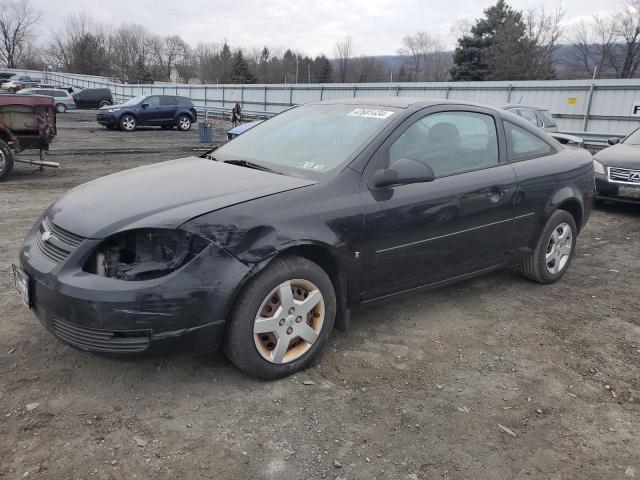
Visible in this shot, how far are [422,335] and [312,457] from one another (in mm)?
1535

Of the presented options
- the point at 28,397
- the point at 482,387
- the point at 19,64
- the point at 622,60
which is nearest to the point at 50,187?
the point at 28,397

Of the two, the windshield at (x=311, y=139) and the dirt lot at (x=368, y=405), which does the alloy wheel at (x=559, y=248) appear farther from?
the windshield at (x=311, y=139)

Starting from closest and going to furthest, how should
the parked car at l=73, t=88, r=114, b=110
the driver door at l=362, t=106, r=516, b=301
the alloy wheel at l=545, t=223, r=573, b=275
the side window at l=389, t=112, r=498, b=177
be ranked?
1. the driver door at l=362, t=106, r=516, b=301
2. the side window at l=389, t=112, r=498, b=177
3. the alloy wheel at l=545, t=223, r=573, b=275
4. the parked car at l=73, t=88, r=114, b=110

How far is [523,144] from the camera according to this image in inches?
173

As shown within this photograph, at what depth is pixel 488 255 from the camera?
162 inches

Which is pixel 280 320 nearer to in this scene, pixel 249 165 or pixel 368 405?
pixel 368 405

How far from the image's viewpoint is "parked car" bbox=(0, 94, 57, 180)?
923 cm

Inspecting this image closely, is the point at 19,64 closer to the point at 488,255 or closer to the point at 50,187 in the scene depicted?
the point at 50,187

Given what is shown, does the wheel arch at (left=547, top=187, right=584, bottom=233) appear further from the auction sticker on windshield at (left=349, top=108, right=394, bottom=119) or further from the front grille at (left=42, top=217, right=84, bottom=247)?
the front grille at (left=42, top=217, right=84, bottom=247)

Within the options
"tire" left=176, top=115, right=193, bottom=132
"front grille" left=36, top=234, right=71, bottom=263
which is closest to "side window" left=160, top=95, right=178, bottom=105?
"tire" left=176, top=115, right=193, bottom=132

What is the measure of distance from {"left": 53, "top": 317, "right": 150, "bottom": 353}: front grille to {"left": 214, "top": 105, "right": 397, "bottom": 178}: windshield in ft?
4.63

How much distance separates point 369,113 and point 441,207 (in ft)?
2.79

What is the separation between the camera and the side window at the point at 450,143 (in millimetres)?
3596

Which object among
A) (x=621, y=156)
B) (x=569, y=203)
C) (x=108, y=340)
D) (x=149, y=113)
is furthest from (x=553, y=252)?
(x=149, y=113)
